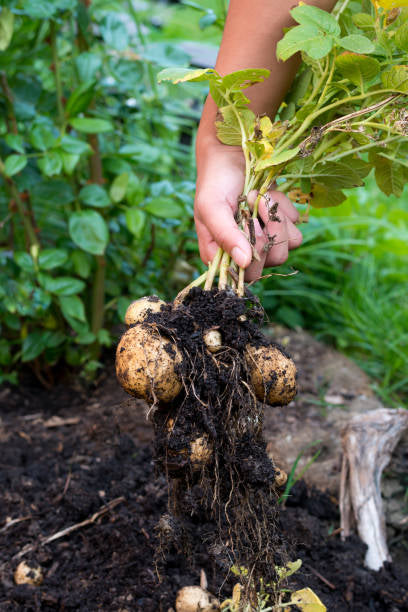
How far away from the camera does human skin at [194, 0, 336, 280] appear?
1179mm

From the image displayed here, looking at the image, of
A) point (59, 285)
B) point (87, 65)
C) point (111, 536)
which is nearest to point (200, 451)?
point (111, 536)

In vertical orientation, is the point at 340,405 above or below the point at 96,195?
below

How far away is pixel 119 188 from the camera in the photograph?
6.56 feet

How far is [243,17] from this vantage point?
119 cm

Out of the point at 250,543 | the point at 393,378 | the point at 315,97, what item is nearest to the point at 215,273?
the point at 315,97

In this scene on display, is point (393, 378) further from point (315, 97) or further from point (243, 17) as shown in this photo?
point (243, 17)

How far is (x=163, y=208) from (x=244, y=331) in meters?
0.96

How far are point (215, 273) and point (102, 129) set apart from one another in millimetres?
842

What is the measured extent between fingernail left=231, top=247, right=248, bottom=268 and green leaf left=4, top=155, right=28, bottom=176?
3.15 feet

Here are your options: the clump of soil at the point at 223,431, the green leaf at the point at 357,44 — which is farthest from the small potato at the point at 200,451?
the green leaf at the point at 357,44

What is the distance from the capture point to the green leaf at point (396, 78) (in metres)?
1.10

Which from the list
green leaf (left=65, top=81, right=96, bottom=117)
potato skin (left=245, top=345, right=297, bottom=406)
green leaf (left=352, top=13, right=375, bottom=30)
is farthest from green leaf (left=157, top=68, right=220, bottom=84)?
green leaf (left=65, top=81, right=96, bottom=117)

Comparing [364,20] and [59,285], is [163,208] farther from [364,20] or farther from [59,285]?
[364,20]

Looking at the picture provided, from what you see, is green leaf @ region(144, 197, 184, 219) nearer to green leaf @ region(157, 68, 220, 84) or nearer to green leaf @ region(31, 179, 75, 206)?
green leaf @ region(31, 179, 75, 206)
